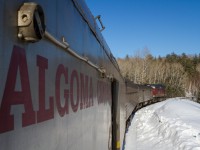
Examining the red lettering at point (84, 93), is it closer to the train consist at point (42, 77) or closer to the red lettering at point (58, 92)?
the train consist at point (42, 77)

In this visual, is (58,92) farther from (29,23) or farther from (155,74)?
(155,74)

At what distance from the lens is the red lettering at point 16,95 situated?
133 cm

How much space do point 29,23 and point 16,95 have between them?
0.31m

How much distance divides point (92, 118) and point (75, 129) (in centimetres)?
99

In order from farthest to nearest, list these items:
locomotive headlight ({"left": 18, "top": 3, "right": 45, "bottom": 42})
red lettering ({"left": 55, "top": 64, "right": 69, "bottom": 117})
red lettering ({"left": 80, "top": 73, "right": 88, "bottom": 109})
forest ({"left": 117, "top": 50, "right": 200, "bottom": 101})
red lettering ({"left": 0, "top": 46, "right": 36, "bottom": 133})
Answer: forest ({"left": 117, "top": 50, "right": 200, "bottom": 101}) → red lettering ({"left": 80, "top": 73, "right": 88, "bottom": 109}) → red lettering ({"left": 55, "top": 64, "right": 69, "bottom": 117}) → locomotive headlight ({"left": 18, "top": 3, "right": 45, "bottom": 42}) → red lettering ({"left": 0, "top": 46, "right": 36, "bottom": 133})

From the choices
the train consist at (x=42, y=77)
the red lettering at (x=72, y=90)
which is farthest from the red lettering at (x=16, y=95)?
the red lettering at (x=72, y=90)

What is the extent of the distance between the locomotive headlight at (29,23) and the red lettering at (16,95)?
0.22 ft

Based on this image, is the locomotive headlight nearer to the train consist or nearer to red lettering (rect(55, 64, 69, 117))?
the train consist

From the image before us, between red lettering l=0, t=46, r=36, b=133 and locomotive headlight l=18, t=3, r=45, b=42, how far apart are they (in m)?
0.07

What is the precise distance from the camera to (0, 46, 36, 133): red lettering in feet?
4.38

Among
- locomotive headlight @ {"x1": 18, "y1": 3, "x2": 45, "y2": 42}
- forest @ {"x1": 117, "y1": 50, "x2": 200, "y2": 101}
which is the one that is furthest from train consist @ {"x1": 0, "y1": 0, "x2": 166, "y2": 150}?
forest @ {"x1": 117, "y1": 50, "x2": 200, "y2": 101}

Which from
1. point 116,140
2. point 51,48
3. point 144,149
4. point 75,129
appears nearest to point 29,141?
point 51,48

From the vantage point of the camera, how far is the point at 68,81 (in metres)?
2.37

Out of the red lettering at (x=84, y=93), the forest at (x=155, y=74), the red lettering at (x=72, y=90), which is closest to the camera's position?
the red lettering at (x=72, y=90)
